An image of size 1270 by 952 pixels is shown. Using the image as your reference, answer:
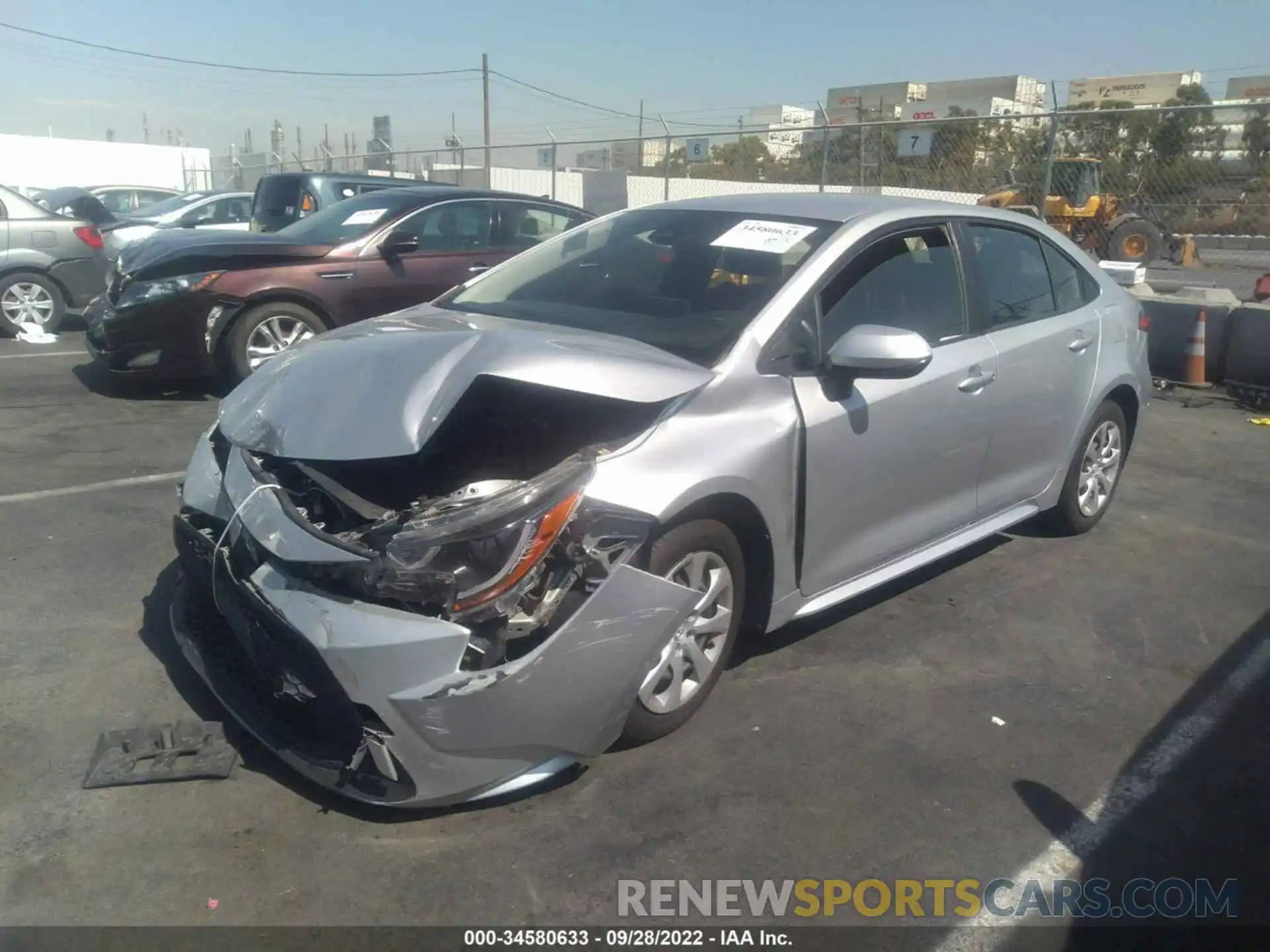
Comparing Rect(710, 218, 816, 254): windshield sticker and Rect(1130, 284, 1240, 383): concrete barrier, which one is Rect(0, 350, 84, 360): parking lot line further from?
Rect(1130, 284, 1240, 383): concrete barrier

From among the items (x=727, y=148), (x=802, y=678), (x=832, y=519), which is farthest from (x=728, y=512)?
(x=727, y=148)

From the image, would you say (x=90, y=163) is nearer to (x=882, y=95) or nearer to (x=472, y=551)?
(x=882, y=95)

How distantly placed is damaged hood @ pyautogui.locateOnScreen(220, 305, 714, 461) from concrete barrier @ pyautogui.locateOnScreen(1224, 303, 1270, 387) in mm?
7738

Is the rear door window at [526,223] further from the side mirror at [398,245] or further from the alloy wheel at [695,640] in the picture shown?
the alloy wheel at [695,640]

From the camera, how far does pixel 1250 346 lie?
29.7 ft

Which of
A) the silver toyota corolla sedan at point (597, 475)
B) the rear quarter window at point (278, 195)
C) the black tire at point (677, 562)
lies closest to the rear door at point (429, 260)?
the silver toyota corolla sedan at point (597, 475)

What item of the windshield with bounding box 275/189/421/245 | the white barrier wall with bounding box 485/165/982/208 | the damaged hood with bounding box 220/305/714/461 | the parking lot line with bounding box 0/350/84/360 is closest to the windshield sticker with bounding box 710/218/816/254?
the damaged hood with bounding box 220/305/714/461

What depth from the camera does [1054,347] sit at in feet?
15.3

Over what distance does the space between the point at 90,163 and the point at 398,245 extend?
42006mm

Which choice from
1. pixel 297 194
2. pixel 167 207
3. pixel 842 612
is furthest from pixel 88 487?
pixel 167 207

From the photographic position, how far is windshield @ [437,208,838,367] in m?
3.62

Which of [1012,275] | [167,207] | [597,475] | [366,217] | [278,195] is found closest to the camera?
[597,475]

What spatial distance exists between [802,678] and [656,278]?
160 cm

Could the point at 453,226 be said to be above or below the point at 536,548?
above
